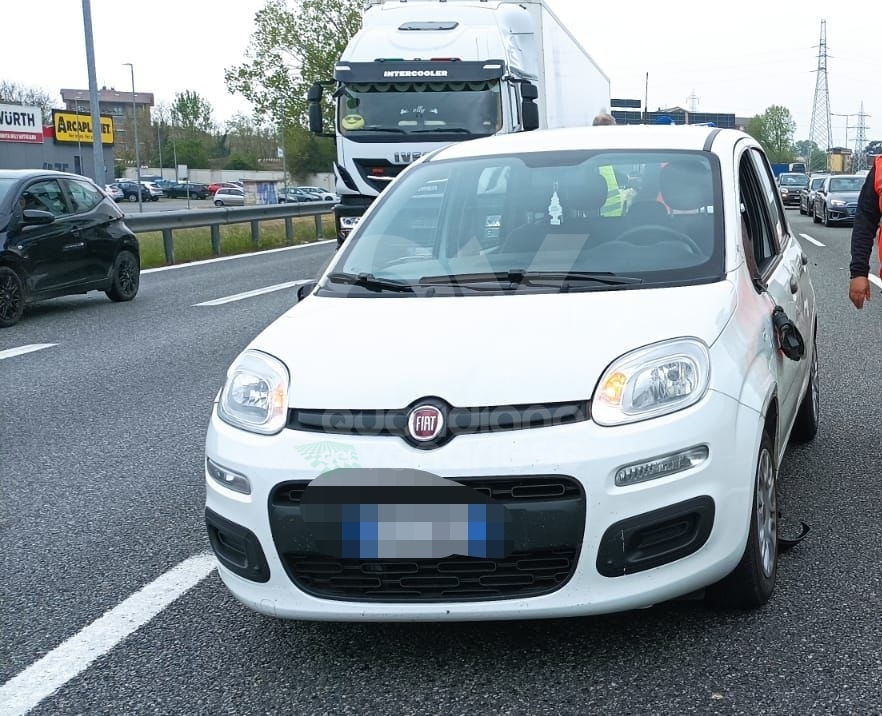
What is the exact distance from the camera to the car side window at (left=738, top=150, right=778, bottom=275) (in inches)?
172

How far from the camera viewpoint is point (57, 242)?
481 inches

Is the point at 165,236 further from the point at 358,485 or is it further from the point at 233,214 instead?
the point at 358,485

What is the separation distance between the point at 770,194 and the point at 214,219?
16206 mm

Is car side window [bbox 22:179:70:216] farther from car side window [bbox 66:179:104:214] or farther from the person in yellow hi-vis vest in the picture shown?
the person in yellow hi-vis vest

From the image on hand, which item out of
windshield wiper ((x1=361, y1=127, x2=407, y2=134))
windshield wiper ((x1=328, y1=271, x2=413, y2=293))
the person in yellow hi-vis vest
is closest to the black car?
windshield wiper ((x1=361, y1=127, x2=407, y2=134))

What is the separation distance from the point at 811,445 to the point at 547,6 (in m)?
13.3

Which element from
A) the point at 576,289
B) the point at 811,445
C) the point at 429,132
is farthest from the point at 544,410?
the point at 429,132

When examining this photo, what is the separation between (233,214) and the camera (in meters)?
21.4

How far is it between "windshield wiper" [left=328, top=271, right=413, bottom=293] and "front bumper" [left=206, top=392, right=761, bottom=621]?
38.5 inches

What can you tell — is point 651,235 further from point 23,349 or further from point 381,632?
point 23,349

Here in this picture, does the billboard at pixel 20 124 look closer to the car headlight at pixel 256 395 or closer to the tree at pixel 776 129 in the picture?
the car headlight at pixel 256 395

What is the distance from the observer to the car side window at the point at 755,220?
4.37 m

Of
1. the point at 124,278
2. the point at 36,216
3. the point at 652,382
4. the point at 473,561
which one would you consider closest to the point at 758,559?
the point at 652,382

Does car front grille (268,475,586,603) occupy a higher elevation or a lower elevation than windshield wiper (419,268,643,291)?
lower
